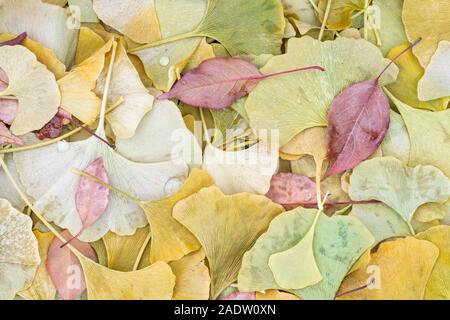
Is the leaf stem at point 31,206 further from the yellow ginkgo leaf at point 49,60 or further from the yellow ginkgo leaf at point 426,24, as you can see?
the yellow ginkgo leaf at point 426,24

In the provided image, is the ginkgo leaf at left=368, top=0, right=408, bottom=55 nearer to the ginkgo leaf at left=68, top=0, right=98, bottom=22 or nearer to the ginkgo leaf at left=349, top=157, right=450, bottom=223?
the ginkgo leaf at left=349, top=157, right=450, bottom=223

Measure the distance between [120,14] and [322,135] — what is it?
19 centimetres

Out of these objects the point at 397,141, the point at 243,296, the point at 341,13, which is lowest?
the point at 243,296

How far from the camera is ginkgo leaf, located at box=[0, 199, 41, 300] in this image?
1.56ft

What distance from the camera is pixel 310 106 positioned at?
49 centimetres

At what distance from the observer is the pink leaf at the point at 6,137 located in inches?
19.3

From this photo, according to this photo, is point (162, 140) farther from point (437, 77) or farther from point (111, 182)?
point (437, 77)

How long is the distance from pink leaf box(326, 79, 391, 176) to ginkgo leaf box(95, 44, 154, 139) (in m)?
0.15

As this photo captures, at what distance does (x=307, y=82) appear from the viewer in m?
0.49

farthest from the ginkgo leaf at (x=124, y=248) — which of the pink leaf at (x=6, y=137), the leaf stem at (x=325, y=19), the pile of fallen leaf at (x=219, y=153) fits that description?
the leaf stem at (x=325, y=19)

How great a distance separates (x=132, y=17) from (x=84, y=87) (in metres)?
0.07

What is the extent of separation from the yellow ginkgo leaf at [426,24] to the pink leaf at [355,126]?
52 millimetres

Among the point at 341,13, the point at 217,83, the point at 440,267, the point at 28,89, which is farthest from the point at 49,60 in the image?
the point at 440,267
